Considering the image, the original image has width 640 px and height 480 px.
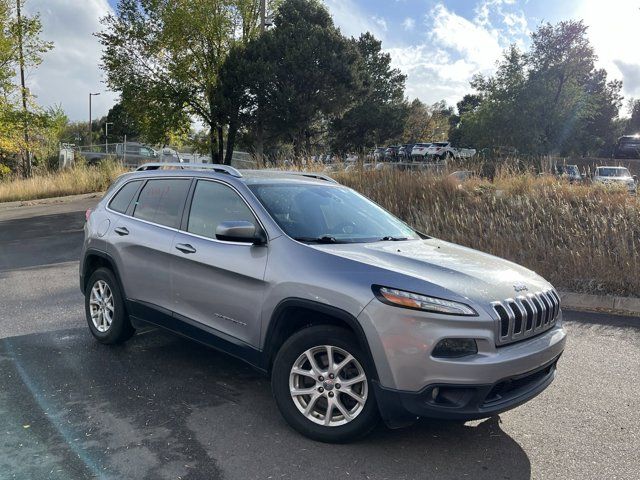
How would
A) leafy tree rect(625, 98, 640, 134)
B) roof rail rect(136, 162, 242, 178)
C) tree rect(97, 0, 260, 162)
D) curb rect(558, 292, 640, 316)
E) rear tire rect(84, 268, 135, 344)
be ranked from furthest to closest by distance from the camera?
leafy tree rect(625, 98, 640, 134) < tree rect(97, 0, 260, 162) < curb rect(558, 292, 640, 316) < rear tire rect(84, 268, 135, 344) < roof rail rect(136, 162, 242, 178)

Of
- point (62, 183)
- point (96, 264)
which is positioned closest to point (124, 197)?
point (96, 264)

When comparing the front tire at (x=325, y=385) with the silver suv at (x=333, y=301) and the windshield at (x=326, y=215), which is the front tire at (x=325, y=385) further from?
the windshield at (x=326, y=215)

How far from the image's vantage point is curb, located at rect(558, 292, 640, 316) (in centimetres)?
700

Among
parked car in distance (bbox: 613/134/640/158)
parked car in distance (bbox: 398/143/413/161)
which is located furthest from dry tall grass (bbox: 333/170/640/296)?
parked car in distance (bbox: 613/134/640/158)

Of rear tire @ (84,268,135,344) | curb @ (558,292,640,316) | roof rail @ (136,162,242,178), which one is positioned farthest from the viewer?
curb @ (558,292,640,316)

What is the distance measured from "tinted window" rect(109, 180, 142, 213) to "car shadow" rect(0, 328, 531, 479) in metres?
1.54

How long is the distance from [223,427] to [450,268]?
1.83 m

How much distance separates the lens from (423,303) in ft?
9.86

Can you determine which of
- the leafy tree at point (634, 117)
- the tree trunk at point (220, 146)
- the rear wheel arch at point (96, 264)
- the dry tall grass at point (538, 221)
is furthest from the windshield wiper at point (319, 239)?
the leafy tree at point (634, 117)

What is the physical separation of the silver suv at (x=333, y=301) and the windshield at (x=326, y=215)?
0.02m

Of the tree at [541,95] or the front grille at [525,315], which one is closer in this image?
the front grille at [525,315]

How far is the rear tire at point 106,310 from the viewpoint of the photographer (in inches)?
196

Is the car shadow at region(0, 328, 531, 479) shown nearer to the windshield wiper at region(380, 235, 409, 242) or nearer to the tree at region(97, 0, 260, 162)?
the windshield wiper at region(380, 235, 409, 242)

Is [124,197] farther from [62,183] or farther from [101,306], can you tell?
[62,183]
